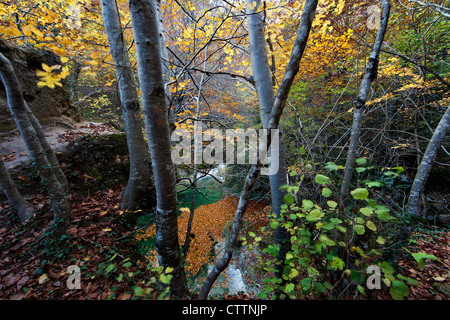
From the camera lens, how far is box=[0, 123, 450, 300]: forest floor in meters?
1.98

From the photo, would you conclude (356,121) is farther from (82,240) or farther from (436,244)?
(82,240)

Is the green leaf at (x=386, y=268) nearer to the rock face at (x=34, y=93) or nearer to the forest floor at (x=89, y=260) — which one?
the forest floor at (x=89, y=260)

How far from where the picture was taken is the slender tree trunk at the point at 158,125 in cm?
A: 149

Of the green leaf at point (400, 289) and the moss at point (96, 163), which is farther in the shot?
the moss at point (96, 163)

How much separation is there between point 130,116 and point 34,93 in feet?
17.0

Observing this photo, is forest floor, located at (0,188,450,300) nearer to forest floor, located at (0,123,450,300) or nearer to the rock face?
forest floor, located at (0,123,450,300)

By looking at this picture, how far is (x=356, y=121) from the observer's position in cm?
182

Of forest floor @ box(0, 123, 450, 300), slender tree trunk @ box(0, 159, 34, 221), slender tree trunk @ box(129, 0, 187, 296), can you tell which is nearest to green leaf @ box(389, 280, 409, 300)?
forest floor @ box(0, 123, 450, 300)

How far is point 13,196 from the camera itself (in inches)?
110

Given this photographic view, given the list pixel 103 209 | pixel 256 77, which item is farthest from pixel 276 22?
pixel 103 209

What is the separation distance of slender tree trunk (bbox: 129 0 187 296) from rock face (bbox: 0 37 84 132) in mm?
6376

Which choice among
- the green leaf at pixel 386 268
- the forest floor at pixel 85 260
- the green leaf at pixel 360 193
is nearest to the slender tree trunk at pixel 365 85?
the green leaf at pixel 360 193
